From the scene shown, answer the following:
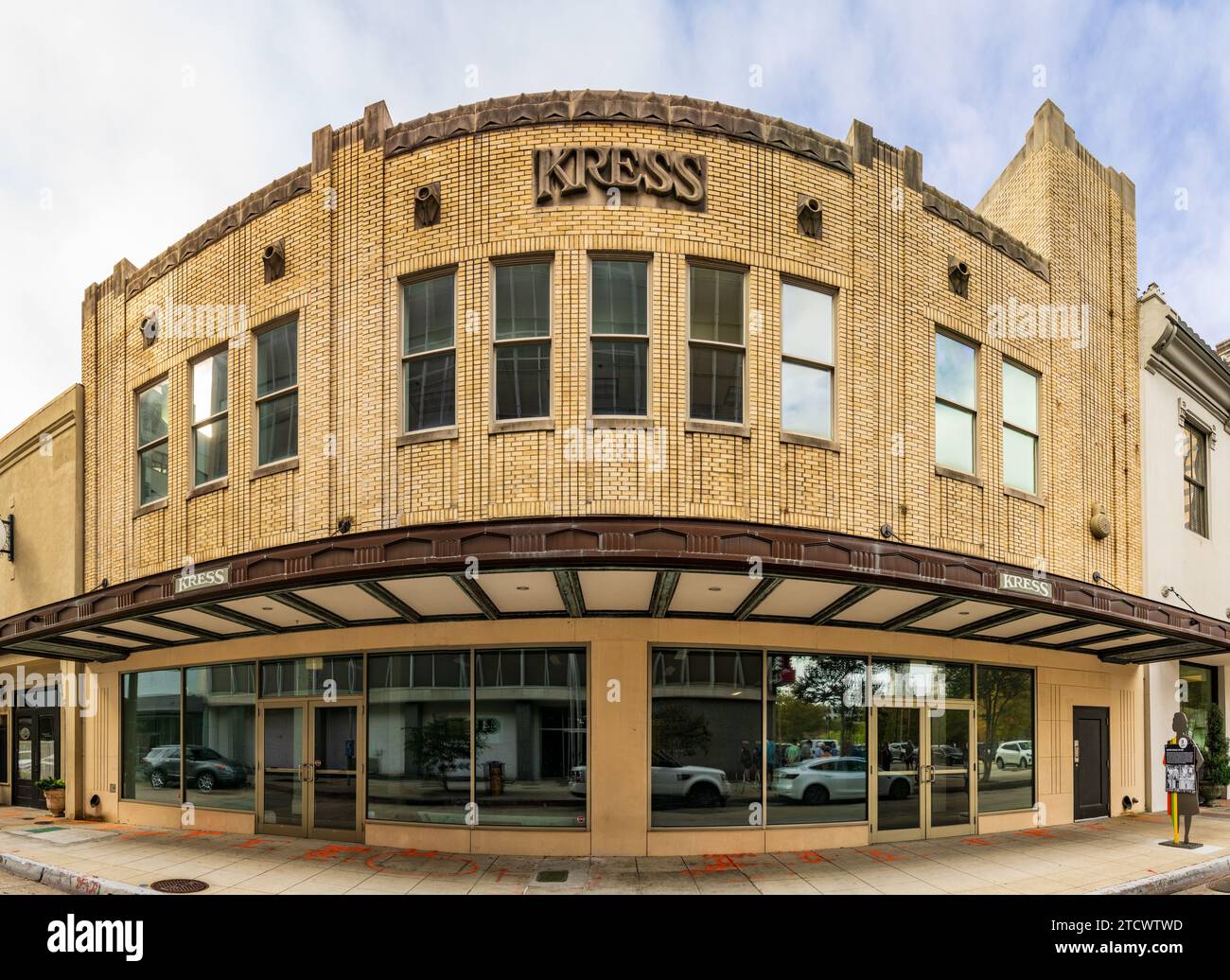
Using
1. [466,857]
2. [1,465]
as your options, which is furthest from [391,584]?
[1,465]

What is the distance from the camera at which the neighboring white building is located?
58.4 ft

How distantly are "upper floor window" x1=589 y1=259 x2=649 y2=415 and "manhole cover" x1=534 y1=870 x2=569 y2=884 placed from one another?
18.8 feet

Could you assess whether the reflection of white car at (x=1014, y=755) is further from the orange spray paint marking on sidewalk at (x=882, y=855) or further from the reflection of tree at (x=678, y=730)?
the reflection of tree at (x=678, y=730)

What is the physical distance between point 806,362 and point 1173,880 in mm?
8113

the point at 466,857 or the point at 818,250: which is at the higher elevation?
the point at 818,250

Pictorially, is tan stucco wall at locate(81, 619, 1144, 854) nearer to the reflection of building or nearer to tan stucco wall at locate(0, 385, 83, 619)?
the reflection of building

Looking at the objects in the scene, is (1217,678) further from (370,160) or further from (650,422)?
(370,160)

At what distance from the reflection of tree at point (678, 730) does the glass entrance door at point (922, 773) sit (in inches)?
116

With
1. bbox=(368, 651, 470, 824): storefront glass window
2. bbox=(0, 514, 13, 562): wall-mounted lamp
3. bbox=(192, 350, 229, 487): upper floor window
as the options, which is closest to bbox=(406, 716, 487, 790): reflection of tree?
bbox=(368, 651, 470, 824): storefront glass window

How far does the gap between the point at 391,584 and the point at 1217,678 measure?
20260 mm

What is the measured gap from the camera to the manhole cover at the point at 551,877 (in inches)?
399

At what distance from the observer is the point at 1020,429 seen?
14.8 metres

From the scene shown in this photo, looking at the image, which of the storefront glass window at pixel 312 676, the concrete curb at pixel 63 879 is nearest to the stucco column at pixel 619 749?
the storefront glass window at pixel 312 676

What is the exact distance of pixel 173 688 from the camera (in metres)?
15.5
